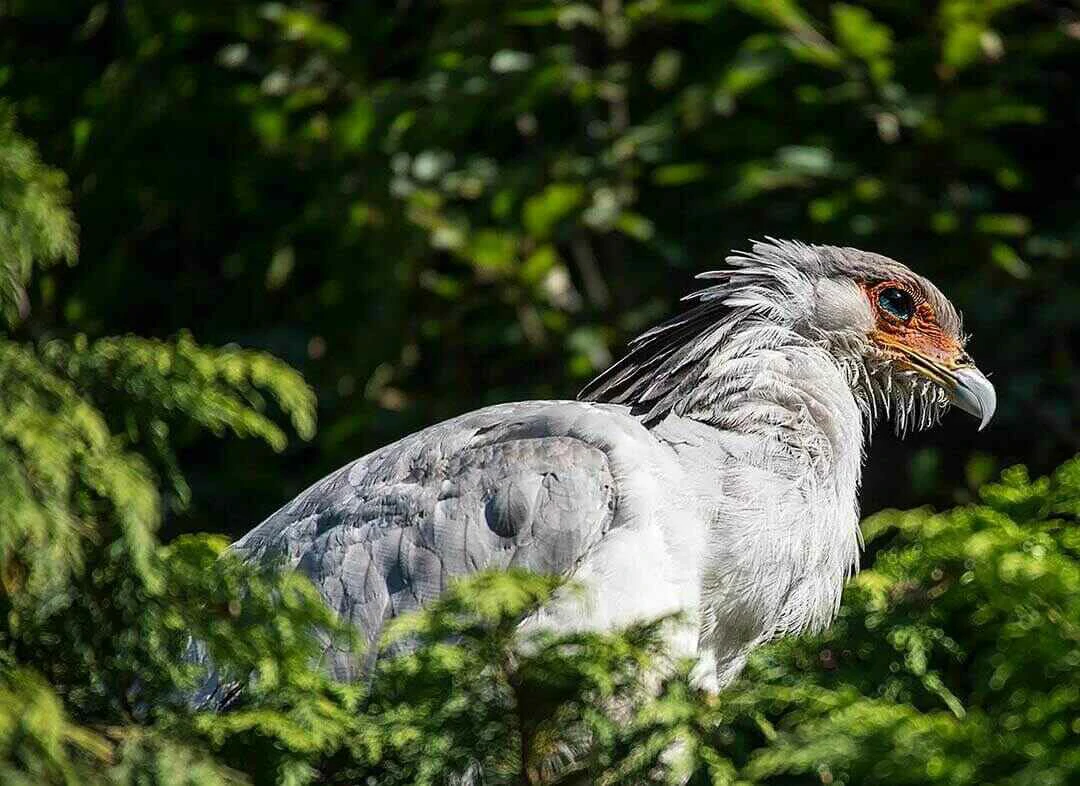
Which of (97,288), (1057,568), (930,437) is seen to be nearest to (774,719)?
(1057,568)

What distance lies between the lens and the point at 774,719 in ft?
11.4

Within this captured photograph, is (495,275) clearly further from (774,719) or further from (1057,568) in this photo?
(1057,568)

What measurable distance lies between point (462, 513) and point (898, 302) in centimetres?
134

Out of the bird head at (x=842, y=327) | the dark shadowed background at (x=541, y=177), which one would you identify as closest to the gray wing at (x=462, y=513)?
the bird head at (x=842, y=327)

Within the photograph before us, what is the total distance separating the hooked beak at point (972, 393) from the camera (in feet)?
12.0

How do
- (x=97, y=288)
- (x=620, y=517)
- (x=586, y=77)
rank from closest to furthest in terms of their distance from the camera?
(x=620, y=517) < (x=586, y=77) < (x=97, y=288)

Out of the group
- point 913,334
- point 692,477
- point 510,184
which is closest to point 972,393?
point 913,334

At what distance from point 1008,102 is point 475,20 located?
2083 millimetres

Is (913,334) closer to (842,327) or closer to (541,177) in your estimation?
(842,327)

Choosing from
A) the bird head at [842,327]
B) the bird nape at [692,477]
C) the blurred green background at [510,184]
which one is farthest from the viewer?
the blurred green background at [510,184]

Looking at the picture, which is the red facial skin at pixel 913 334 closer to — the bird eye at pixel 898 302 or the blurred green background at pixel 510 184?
the bird eye at pixel 898 302

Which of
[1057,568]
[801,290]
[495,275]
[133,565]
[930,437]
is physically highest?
[133,565]

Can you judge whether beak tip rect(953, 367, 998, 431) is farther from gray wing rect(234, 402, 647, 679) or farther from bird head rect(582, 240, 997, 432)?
gray wing rect(234, 402, 647, 679)

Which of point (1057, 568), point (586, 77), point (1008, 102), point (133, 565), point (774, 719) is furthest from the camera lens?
point (586, 77)
